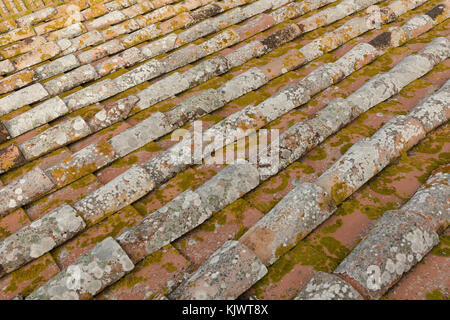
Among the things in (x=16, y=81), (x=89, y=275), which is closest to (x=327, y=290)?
(x=89, y=275)

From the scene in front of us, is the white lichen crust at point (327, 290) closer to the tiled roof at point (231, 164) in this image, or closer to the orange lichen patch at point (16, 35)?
the tiled roof at point (231, 164)

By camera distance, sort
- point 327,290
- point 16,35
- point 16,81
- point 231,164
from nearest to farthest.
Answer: point 327,290 < point 231,164 < point 16,81 < point 16,35

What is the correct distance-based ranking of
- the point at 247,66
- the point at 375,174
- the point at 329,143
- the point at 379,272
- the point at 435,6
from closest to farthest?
the point at 379,272 → the point at 375,174 → the point at 329,143 → the point at 247,66 → the point at 435,6

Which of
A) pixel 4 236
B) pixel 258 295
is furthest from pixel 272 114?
pixel 4 236

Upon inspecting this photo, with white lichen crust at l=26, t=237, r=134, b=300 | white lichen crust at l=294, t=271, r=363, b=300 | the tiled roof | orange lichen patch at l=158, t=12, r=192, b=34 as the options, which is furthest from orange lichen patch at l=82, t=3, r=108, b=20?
white lichen crust at l=294, t=271, r=363, b=300

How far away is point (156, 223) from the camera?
96.7 inches

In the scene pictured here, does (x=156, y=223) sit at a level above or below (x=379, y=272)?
above

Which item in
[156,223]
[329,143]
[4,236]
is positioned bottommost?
[329,143]

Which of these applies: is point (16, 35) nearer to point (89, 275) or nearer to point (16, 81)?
point (16, 81)

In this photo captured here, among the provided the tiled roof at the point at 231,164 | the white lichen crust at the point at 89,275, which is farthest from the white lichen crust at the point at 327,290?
the white lichen crust at the point at 89,275

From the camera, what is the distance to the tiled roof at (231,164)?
2.17 metres

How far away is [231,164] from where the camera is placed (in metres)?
2.96
